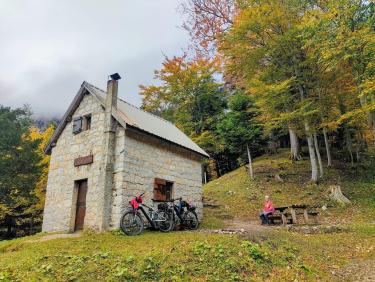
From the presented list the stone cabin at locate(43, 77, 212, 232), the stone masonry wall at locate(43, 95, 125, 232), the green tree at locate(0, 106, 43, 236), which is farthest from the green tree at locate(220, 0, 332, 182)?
the green tree at locate(0, 106, 43, 236)

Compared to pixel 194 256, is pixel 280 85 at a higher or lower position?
higher

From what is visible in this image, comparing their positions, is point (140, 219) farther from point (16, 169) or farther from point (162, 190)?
point (16, 169)

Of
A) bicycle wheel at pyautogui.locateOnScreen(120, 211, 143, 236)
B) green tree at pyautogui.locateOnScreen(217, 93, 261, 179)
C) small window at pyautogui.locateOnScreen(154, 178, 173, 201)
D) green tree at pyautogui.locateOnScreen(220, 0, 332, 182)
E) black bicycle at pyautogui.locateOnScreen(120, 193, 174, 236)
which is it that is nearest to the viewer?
bicycle wheel at pyautogui.locateOnScreen(120, 211, 143, 236)

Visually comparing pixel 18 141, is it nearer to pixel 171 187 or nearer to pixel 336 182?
pixel 171 187

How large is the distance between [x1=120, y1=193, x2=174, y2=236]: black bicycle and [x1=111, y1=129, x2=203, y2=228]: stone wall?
15.8 inches

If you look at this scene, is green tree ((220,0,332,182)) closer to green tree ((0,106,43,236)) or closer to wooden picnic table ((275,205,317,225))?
wooden picnic table ((275,205,317,225))

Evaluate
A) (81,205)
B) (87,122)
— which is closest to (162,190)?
(81,205)

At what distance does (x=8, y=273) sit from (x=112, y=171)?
5286 millimetres

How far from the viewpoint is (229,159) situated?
2906cm

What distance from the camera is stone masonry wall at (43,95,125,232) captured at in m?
12.6

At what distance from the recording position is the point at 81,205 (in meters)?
13.4

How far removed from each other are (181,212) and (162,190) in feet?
4.49

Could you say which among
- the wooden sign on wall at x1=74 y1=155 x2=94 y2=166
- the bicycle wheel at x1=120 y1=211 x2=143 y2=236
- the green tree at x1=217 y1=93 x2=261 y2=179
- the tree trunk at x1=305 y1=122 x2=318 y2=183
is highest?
the green tree at x1=217 y1=93 x2=261 y2=179

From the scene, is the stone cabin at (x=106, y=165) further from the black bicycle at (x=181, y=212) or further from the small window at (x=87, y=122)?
the black bicycle at (x=181, y=212)
